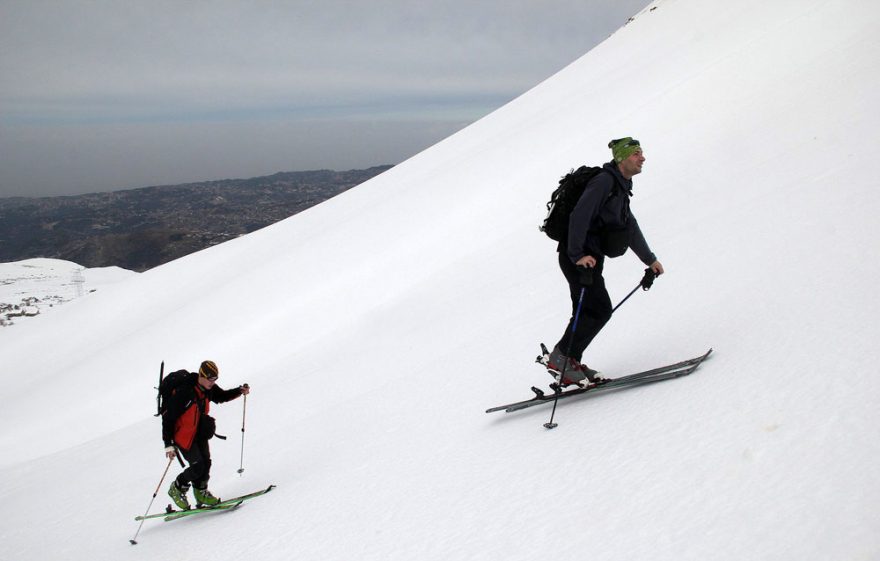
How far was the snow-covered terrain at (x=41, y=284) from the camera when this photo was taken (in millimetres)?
83500

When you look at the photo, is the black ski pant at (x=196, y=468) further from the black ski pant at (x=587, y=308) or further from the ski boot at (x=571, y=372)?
the black ski pant at (x=587, y=308)

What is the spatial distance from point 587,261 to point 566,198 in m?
0.52

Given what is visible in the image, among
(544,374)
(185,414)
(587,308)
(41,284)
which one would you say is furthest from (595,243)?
(41,284)

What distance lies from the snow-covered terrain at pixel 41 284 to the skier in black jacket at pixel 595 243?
83.8 metres

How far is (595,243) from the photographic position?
4.21m

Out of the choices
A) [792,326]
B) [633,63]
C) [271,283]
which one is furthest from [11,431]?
[633,63]

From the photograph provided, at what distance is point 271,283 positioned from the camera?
16938mm

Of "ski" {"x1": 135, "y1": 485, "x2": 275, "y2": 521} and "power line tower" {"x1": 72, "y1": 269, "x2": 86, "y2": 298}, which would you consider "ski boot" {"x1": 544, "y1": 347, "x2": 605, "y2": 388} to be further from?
"power line tower" {"x1": 72, "y1": 269, "x2": 86, "y2": 298}

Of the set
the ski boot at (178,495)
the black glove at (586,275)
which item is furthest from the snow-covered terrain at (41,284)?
the black glove at (586,275)

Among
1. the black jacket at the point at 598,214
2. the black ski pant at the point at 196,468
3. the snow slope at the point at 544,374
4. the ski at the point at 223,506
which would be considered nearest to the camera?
the snow slope at the point at 544,374

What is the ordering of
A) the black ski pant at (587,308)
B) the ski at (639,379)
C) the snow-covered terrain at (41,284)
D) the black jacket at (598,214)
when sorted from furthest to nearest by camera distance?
1. the snow-covered terrain at (41,284)
2. the black ski pant at (587,308)
3. the black jacket at (598,214)
4. the ski at (639,379)

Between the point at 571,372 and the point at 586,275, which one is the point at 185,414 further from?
the point at 586,275

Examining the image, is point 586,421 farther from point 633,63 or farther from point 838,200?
point 633,63

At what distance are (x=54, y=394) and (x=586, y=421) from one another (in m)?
16.9
